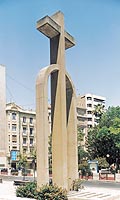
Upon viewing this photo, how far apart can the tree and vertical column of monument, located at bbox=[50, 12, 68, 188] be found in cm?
2876

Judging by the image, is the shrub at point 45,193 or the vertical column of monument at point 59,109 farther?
the vertical column of monument at point 59,109

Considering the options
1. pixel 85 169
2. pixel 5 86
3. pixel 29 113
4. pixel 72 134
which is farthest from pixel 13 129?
pixel 72 134

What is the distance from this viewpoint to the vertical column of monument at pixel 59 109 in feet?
58.3

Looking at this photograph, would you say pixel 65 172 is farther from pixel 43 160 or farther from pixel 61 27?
pixel 61 27

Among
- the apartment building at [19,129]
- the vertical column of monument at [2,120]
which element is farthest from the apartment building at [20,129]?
the vertical column of monument at [2,120]

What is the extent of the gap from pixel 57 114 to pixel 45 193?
172 inches

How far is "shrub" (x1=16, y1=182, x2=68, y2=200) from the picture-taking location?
15.9 meters

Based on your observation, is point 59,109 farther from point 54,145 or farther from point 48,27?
point 48,27

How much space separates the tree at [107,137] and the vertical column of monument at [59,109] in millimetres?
28763

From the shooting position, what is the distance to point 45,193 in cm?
1608

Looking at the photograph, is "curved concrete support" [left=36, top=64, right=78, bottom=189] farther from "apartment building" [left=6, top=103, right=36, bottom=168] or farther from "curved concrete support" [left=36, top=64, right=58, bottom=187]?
"apartment building" [left=6, top=103, right=36, bottom=168]

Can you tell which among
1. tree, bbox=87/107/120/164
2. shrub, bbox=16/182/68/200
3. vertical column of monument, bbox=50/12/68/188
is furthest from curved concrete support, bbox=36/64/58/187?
tree, bbox=87/107/120/164

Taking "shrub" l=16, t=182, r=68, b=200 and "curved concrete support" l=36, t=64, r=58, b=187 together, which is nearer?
"shrub" l=16, t=182, r=68, b=200

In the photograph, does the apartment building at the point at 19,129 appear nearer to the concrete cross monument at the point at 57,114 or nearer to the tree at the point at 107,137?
the tree at the point at 107,137
